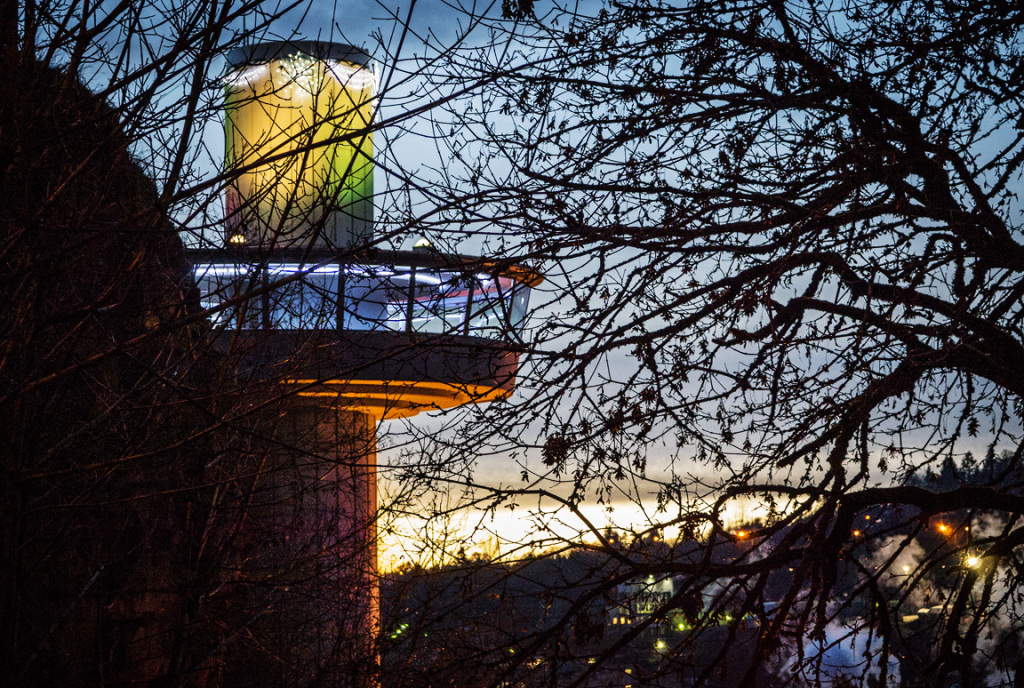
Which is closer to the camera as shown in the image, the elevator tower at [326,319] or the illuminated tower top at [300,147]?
the illuminated tower top at [300,147]

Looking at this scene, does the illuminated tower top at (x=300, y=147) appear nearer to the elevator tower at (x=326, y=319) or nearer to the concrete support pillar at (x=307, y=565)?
the elevator tower at (x=326, y=319)

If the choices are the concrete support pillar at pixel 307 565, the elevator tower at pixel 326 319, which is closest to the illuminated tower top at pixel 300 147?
the elevator tower at pixel 326 319

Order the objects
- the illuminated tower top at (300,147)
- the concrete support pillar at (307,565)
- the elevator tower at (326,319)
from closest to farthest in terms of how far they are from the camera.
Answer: the illuminated tower top at (300,147)
the elevator tower at (326,319)
the concrete support pillar at (307,565)

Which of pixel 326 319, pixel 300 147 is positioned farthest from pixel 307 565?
pixel 300 147

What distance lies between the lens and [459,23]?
5875mm

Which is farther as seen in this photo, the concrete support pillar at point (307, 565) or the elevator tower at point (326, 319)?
the concrete support pillar at point (307, 565)

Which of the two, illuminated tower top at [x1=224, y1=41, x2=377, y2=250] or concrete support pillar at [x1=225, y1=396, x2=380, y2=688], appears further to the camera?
concrete support pillar at [x1=225, y1=396, x2=380, y2=688]

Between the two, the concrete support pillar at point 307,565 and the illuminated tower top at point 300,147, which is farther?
the concrete support pillar at point 307,565

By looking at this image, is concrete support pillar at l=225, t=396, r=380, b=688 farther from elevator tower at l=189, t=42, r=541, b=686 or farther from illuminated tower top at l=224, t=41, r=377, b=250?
illuminated tower top at l=224, t=41, r=377, b=250

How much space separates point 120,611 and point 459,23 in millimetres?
11557

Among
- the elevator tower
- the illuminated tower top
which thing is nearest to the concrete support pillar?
the elevator tower

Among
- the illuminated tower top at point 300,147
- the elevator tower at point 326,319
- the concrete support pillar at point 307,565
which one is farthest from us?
the concrete support pillar at point 307,565

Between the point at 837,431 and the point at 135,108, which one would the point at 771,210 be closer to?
the point at 837,431

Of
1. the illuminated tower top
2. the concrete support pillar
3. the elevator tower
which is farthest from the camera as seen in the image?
the concrete support pillar
